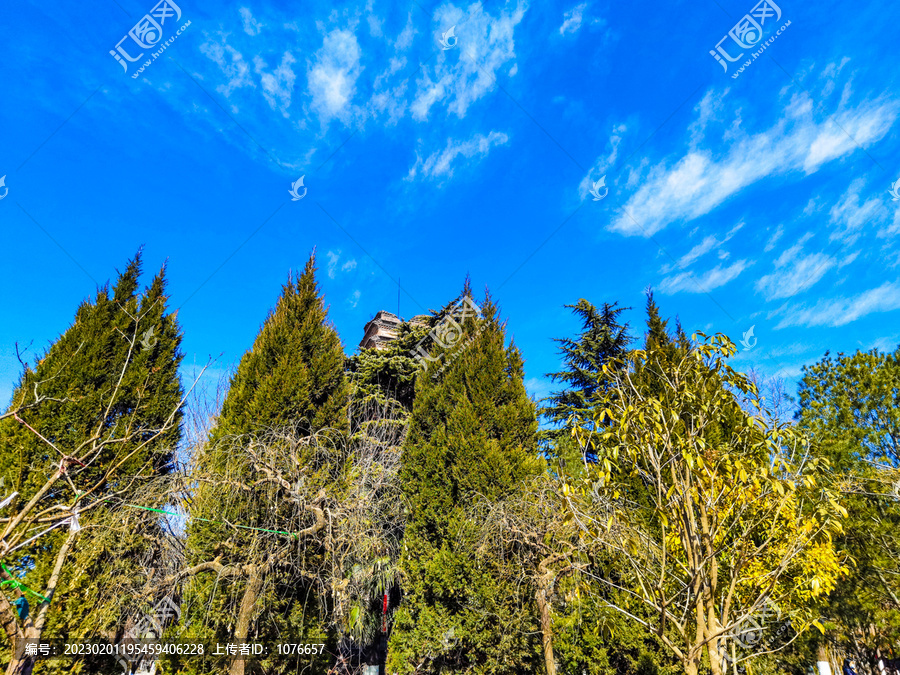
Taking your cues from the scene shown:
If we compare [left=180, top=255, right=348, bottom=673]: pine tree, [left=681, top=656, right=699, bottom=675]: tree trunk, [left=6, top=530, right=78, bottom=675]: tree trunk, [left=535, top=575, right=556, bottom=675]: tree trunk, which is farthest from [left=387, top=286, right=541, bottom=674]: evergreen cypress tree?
[left=6, top=530, right=78, bottom=675]: tree trunk

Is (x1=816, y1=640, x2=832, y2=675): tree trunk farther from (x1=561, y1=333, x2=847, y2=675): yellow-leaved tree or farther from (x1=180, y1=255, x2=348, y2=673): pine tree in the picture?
(x1=180, y1=255, x2=348, y2=673): pine tree

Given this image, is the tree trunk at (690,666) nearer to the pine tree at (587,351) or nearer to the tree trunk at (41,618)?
the tree trunk at (41,618)

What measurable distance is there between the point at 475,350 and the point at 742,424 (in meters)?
5.94

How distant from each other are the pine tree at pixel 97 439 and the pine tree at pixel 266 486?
78 centimetres

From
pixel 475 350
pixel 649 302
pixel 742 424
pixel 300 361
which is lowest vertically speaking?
pixel 742 424

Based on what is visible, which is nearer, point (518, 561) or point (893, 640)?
point (518, 561)

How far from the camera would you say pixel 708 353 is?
3.04 metres

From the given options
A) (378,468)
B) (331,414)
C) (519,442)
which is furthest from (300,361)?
(519,442)

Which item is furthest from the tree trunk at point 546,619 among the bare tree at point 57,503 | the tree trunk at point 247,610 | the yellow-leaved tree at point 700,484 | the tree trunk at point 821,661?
the tree trunk at point 821,661

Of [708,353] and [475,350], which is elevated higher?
[475,350]

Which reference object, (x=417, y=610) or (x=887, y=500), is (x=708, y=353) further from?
(x=887, y=500)

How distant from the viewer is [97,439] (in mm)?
5699

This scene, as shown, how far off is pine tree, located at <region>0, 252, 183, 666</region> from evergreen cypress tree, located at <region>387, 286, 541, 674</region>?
412 cm

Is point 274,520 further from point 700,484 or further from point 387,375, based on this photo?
point 387,375
